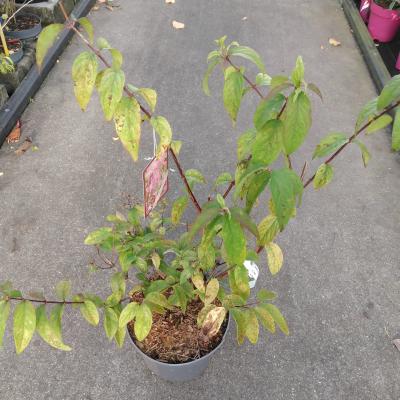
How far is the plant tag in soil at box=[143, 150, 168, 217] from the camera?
3.77 feet

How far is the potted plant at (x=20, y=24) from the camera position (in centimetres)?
347

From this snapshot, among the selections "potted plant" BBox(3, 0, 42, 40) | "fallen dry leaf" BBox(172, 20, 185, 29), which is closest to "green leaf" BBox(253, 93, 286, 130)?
"potted plant" BBox(3, 0, 42, 40)

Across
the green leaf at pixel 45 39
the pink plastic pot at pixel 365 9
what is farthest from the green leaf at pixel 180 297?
the pink plastic pot at pixel 365 9

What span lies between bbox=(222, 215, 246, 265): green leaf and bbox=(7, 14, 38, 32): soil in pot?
3506 mm

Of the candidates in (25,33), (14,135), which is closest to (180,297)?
(14,135)

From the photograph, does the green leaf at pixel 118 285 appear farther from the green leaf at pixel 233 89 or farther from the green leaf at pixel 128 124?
the green leaf at pixel 233 89

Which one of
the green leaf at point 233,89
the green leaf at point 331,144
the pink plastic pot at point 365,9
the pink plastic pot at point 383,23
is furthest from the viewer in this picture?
the pink plastic pot at point 365,9

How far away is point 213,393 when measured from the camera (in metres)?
1.91

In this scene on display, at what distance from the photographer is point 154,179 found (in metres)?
1.21

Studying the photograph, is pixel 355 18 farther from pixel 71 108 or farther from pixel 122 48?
pixel 71 108

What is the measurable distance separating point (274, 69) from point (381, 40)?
1.38 m

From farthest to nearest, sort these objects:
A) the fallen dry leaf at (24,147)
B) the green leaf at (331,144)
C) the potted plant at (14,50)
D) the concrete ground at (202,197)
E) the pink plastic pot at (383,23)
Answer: the pink plastic pot at (383,23) < the potted plant at (14,50) < the fallen dry leaf at (24,147) < the concrete ground at (202,197) < the green leaf at (331,144)

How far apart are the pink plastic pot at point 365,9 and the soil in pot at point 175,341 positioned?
13.8 feet

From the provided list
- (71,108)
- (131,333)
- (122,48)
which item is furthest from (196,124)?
(131,333)
